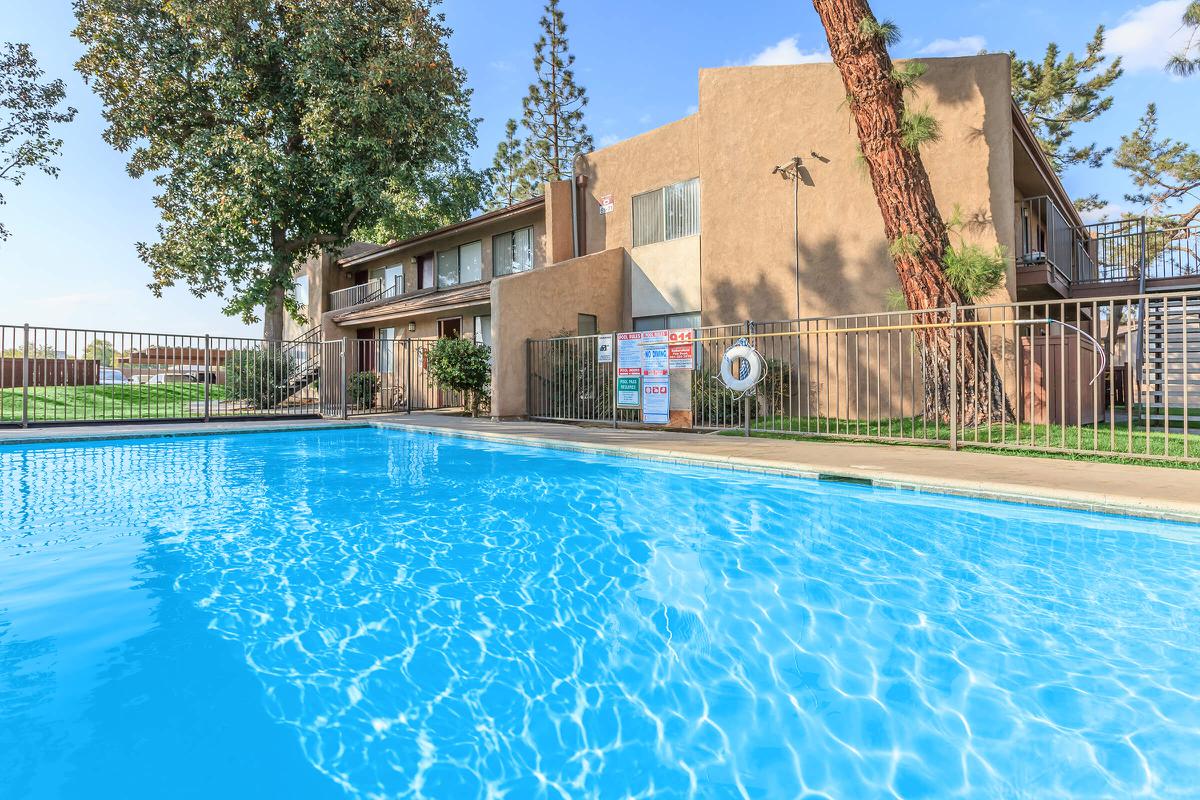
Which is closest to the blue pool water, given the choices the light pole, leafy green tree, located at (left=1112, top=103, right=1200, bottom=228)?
the light pole

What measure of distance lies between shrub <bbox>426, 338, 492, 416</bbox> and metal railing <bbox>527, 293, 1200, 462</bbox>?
146 centimetres

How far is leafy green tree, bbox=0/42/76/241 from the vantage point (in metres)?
22.0

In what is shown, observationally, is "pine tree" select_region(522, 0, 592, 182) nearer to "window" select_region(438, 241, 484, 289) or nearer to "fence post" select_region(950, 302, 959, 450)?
"window" select_region(438, 241, 484, 289)

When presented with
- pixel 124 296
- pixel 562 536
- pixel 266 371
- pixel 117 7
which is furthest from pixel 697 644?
pixel 117 7

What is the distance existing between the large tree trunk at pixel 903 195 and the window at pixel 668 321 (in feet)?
17.9

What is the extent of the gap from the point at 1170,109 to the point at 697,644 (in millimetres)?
31941

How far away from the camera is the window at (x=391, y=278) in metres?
24.0

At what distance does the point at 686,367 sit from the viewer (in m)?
11.9

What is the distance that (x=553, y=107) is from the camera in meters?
34.6

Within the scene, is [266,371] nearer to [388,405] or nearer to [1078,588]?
[388,405]

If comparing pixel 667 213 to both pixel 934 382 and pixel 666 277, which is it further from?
pixel 934 382

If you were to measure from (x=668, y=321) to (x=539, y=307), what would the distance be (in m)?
3.47

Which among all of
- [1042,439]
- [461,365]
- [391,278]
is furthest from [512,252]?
[1042,439]

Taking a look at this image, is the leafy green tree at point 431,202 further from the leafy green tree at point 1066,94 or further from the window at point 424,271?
the leafy green tree at point 1066,94
